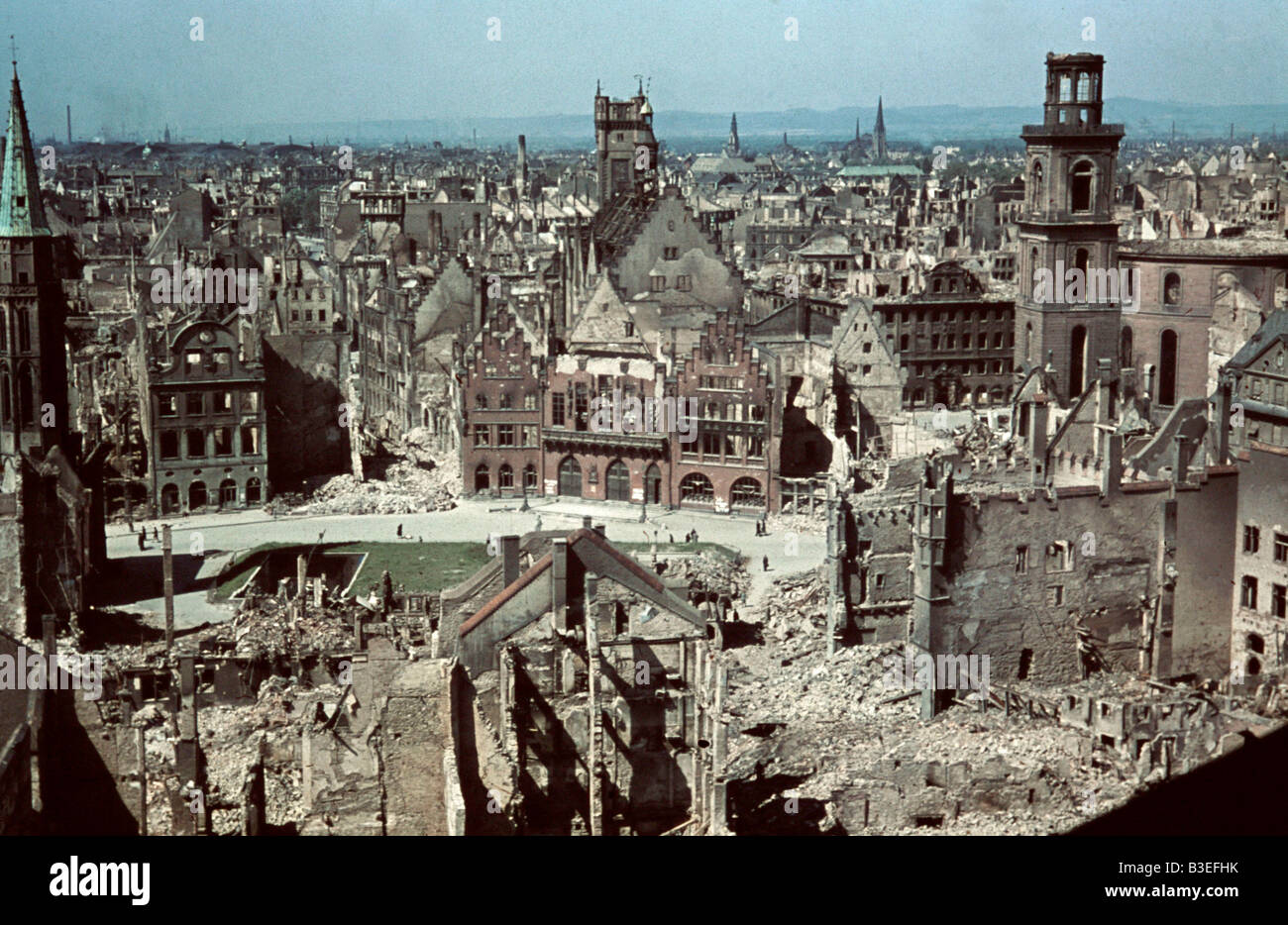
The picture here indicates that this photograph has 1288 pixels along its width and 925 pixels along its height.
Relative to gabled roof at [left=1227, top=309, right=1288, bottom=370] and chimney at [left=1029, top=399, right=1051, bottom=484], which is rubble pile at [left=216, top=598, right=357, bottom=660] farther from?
gabled roof at [left=1227, top=309, right=1288, bottom=370]

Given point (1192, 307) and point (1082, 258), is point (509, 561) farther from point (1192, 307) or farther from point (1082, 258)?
point (1192, 307)

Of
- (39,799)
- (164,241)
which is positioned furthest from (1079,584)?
(164,241)

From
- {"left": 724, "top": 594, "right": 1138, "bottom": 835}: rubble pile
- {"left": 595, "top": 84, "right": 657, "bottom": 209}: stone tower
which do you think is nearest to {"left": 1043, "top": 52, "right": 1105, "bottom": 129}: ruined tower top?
{"left": 724, "top": 594, "right": 1138, "bottom": 835}: rubble pile

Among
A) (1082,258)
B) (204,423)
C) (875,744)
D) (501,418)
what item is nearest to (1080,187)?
(1082,258)

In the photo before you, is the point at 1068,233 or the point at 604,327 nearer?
the point at 1068,233

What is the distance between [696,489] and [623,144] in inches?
1221

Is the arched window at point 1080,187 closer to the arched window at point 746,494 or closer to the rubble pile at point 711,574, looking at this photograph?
the arched window at point 746,494

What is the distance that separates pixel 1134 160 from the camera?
486 ft

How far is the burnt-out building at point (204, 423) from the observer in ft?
159

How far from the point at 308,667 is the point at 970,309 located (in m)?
34.9

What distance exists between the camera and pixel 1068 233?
156 feet

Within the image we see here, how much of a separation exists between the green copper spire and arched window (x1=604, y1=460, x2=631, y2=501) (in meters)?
16.9

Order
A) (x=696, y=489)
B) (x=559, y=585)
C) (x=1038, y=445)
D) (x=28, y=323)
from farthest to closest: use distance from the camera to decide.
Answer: (x=696, y=489) < (x=28, y=323) < (x=1038, y=445) < (x=559, y=585)

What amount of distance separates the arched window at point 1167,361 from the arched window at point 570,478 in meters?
16.8
